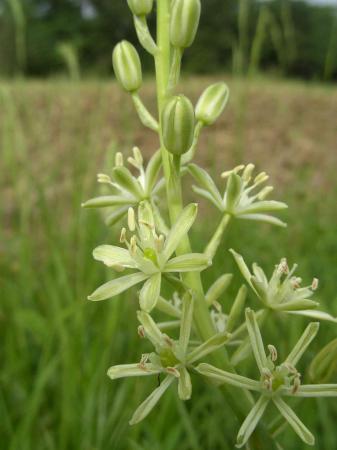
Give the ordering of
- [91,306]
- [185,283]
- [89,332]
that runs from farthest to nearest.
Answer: [91,306] < [89,332] < [185,283]

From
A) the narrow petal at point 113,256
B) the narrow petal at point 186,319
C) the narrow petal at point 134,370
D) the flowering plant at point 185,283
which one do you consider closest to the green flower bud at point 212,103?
the flowering plant at point 185,283

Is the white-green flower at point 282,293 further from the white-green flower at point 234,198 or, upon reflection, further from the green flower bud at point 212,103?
the green flower bud at point 212,103

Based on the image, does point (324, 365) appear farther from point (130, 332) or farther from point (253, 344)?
point (130, 332)

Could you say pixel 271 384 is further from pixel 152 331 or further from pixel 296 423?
pixel 152 331

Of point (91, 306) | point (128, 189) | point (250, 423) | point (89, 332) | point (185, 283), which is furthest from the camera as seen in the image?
point (91, 306)

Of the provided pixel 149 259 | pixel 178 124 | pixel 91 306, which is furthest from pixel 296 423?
pixel 91 306

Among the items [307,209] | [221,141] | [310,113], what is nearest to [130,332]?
[307,209]

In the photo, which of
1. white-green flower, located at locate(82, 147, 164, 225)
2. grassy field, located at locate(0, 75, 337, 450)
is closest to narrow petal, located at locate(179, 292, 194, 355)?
white-green flower, located at locate(82, 147, 164, 225)
